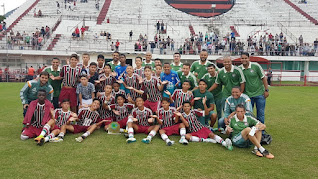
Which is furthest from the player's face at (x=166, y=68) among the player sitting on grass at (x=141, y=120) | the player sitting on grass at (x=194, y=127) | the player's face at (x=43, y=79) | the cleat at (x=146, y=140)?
the player's face at (x=43, y=79)

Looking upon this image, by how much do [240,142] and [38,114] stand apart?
4.51 metres

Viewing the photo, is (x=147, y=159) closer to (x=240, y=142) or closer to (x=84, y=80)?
(x=240, y=142)

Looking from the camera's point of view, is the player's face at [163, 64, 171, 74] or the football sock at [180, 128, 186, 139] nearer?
the football sock at [180, 128, 186, 139]

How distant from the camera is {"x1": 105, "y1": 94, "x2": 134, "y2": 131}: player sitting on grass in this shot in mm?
6589

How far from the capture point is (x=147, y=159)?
461 cm

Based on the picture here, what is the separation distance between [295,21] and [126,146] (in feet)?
120

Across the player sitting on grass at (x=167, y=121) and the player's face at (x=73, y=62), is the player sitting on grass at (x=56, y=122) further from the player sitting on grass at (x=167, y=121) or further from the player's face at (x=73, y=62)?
the player sitting on grass at (x=167, y=121)

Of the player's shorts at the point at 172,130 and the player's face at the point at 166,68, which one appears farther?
the player's face at the point at 166,68

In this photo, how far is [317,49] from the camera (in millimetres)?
27359

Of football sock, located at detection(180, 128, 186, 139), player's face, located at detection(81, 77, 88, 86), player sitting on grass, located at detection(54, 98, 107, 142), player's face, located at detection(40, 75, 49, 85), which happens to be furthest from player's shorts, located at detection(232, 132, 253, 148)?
player's face, located at detection(40, 75, 49, 85)

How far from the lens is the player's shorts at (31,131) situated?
5.82 m

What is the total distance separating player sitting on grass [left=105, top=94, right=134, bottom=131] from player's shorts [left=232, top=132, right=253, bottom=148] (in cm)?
273

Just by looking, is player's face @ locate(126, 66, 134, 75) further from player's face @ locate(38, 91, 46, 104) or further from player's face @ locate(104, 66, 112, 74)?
player's face @ locate(38, 91, 46, 104)

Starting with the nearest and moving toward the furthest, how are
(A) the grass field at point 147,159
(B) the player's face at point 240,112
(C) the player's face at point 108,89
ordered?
(A) the grass field at point 147,159 < (B) the player's face at point 240,112 < (C) the player's face at point 108,89
